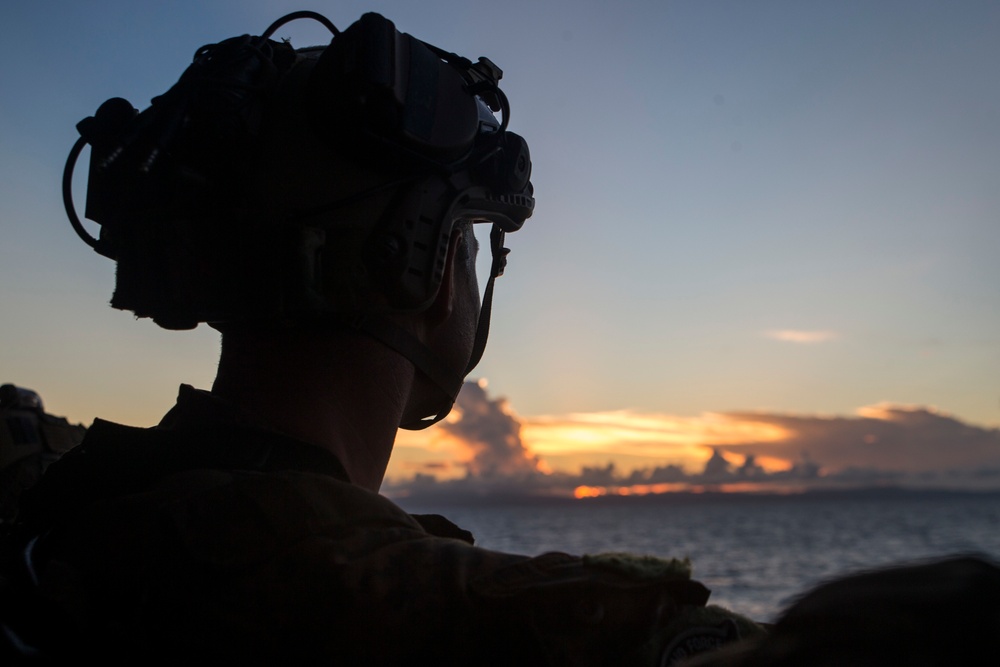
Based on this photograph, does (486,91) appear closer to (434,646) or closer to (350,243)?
(350,243)

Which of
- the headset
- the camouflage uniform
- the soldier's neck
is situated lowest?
the camouflage uniform

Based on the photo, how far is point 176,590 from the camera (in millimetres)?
1772

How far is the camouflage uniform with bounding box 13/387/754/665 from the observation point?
1.61 metres

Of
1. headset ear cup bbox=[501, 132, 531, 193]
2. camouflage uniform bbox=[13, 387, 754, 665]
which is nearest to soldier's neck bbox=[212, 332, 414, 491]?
camouflage uniform bbox=[13, 387, 754, 665]

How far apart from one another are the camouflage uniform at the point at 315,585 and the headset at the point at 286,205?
0.60 m

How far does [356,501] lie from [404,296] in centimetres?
71

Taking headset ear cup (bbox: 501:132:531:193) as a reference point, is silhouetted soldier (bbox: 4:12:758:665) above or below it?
below

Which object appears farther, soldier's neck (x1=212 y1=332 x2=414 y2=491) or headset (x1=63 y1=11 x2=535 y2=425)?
headset (x1=63 y1=11 x2=535 y2=425)

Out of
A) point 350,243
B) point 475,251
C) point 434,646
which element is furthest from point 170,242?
point 434,646

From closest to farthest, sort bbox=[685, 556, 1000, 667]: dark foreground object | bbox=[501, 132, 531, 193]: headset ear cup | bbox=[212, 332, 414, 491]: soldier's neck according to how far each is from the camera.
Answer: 1. bbox=[685, 556, 1000, 667]: dark foreground object
2. bbox=[212, 332, 414, 491]: soldier's neck
3. bbox=[501, 132, 531, 193]: headset ear cup

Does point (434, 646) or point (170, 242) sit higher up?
point (170, 242)

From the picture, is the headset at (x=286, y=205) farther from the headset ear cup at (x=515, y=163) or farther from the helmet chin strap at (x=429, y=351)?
the headset ear cup at (x=515, y=163)

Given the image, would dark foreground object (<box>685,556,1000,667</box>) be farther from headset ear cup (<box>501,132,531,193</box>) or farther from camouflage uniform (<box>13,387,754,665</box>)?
headset ear cup (<box>501,132,531,193</box>)

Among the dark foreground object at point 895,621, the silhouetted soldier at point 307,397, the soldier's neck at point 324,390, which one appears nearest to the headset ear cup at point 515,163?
the silhouetted soldier at point 307,397
